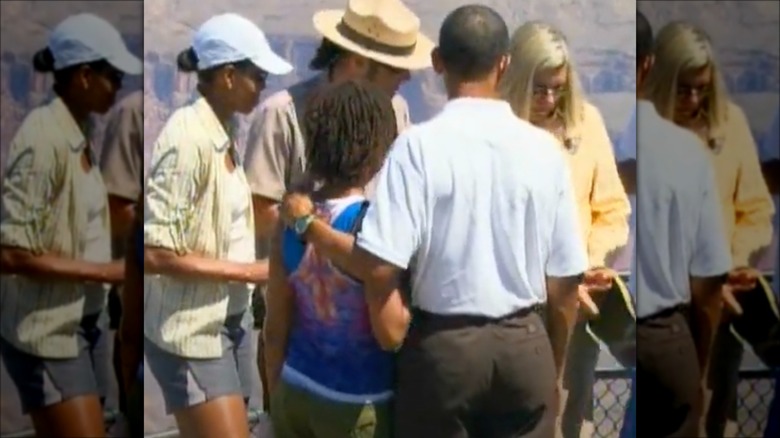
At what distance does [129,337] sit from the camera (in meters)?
3.35

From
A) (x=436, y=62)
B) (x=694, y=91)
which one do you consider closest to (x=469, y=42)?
(x=436, y=62)

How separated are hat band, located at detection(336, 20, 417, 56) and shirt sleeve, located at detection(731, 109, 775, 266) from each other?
965mm

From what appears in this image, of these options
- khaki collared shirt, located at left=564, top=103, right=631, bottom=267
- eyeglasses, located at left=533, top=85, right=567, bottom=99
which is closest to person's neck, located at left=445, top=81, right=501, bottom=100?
eyeglasses, located at left=533, top=85, right=567, bottom=99

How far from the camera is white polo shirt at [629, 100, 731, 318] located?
349 centimetres

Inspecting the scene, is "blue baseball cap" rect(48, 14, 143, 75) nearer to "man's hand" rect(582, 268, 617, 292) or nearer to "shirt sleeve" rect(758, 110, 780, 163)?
"man's hand" rect(582, 268, 617, 292)

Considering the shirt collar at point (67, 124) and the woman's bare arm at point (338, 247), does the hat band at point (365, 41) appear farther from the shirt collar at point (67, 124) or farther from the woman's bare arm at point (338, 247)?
the shirt collar at point (67, 124)

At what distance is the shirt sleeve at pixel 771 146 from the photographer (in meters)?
3.57

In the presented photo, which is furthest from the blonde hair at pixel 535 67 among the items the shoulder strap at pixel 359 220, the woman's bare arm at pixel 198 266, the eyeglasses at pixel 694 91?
the woman's bare arm at pixel 198 266

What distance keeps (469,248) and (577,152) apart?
39 cm

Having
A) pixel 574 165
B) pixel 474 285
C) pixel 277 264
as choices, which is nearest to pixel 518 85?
pixel 574 165

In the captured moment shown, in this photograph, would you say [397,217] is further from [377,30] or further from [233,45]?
[233,45]

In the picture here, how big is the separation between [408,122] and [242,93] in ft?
1.30

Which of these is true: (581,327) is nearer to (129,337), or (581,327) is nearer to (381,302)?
(381,302)

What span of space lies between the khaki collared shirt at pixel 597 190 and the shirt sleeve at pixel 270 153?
2.22ft
